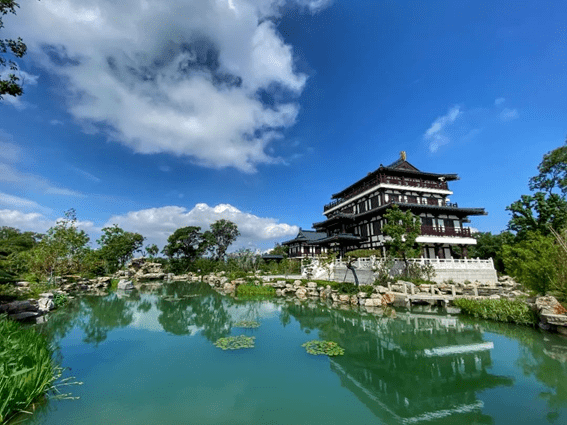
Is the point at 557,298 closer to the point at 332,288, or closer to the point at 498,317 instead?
the point at 498,317

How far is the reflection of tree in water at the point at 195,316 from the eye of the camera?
40.2 ft

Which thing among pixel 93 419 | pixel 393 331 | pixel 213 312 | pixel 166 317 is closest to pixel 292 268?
pixel 213 312

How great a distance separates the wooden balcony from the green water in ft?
45.5

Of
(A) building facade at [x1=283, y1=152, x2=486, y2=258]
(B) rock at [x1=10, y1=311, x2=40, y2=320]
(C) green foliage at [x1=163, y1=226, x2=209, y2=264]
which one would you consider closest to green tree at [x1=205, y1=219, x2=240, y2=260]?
(C) green foliage at [x1=163, y1=226, x2=209, y2=264]

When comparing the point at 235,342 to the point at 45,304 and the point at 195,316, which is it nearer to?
the point at 195,316

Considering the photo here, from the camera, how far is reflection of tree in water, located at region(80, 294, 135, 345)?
11547mm

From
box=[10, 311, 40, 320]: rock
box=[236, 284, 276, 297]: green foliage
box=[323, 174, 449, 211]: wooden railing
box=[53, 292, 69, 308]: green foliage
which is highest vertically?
box=[323, 174, 449, 211]: wooden railing

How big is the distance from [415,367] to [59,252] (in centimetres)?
2932

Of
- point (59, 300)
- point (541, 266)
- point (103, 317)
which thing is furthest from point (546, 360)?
point (59, 300)

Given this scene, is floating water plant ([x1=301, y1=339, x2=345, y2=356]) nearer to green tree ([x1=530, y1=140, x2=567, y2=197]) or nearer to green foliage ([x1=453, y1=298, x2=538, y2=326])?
green foliage ([x1=453, y1=298, x2=538, y2=326])

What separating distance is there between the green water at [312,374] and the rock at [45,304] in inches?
92.0

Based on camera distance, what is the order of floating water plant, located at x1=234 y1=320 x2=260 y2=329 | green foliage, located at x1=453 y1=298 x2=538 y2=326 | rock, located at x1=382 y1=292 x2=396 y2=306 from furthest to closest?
rock, located at x1=382 y1=292 x2=396 y2=306
floating water plant, located at x1=234 y1=320 x2=260 y2=329
green foliage, located at x1=453 y1=298 x2=538 y2=326

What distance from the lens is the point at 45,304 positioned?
49.3 feet

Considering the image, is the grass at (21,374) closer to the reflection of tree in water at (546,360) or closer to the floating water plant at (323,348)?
the floating water plant at (323,348)
